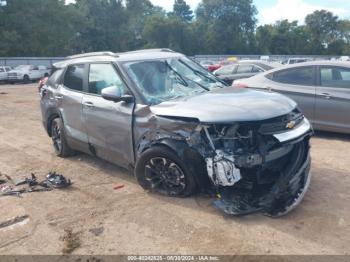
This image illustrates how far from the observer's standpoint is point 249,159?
165 inches

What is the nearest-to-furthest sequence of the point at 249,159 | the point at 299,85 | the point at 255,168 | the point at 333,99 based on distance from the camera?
Answer: 1. the point at 249,159
2. the point at 255,168
3. the point at 333,99
4. the point at 299,85

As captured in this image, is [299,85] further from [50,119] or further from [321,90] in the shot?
[50,119]

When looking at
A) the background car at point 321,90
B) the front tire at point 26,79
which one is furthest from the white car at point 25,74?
the background car at point 321,90

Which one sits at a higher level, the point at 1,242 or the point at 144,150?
the point at 144,150

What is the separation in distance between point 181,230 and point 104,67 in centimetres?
277

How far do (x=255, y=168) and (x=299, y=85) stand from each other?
4265 millimetres

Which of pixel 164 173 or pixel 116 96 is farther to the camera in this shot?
pixel 116 96

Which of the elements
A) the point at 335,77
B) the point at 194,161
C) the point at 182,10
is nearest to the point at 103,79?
the point at 194,161

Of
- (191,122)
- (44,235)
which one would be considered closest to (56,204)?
(44,235)

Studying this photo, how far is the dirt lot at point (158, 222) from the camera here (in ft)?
12.5

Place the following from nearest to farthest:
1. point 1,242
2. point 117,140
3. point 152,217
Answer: point 1,242 → point 152,217 → point 117,140

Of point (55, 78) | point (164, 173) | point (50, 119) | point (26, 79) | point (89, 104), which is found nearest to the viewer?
point (164, 173)

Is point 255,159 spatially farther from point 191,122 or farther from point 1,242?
point 1,242

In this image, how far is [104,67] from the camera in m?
5.77
